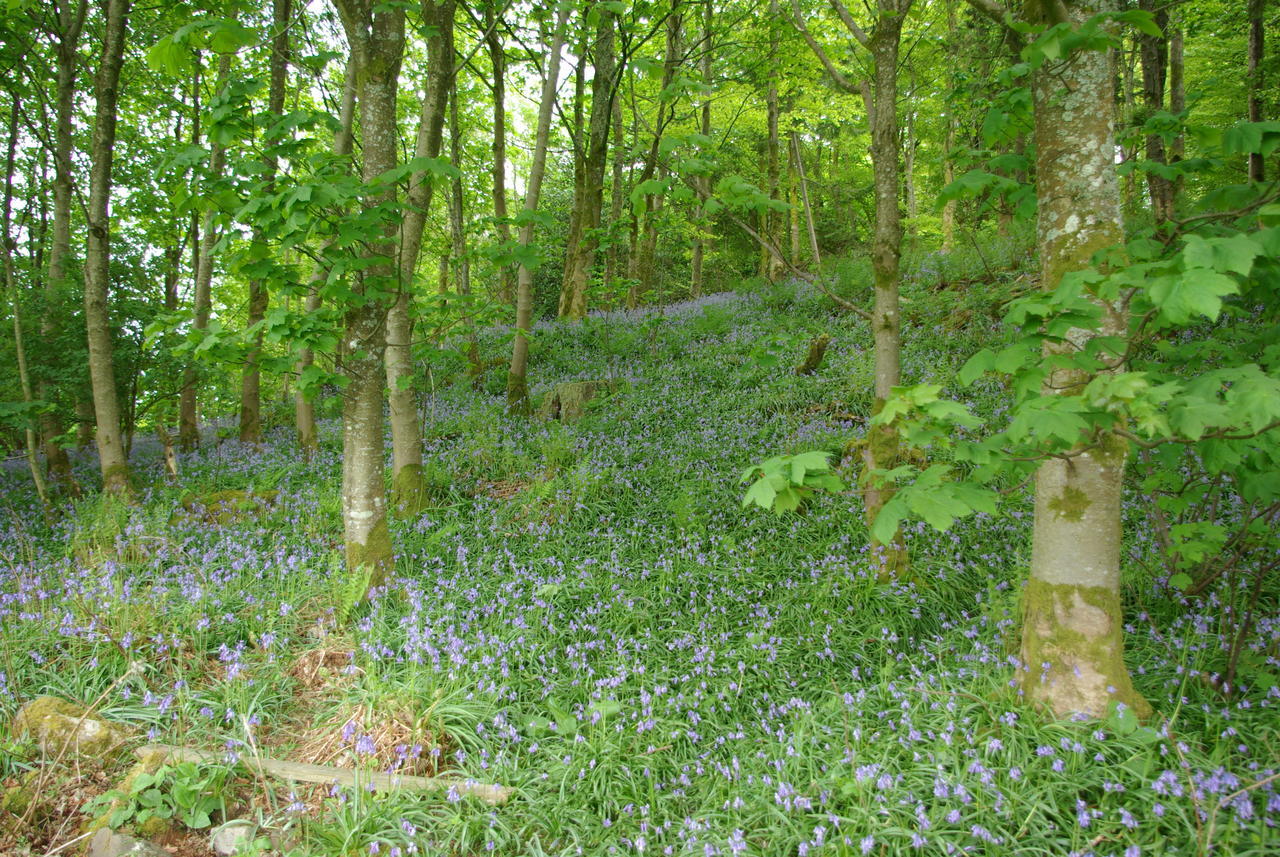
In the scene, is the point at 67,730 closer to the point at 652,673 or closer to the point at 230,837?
the point at 230,837

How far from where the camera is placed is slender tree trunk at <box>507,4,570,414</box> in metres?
8.57

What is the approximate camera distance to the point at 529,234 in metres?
8.66

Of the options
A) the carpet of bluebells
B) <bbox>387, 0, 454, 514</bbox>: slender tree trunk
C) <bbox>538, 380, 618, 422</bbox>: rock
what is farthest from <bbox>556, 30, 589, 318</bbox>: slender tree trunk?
the carpet of bluebells

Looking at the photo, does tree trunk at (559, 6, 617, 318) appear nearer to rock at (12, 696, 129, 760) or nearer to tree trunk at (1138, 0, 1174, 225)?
rock at (12, 696, 129, 760)

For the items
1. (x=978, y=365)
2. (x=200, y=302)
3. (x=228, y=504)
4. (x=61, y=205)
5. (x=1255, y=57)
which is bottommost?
(x=228, y=504)

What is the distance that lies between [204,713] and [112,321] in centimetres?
779

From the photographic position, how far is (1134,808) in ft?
8.02

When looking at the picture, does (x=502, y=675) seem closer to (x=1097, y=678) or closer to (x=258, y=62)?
(x=1097, y=678)

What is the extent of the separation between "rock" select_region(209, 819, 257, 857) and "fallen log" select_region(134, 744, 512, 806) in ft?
0.82

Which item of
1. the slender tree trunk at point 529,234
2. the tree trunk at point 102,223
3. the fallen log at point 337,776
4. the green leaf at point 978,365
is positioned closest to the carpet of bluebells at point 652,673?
the fallen log at point 337,776

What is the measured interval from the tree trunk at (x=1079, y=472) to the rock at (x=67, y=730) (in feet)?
15.2

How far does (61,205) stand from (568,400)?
658cm

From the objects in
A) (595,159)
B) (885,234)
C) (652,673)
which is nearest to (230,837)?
(652,673)

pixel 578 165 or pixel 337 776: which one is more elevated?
pixel 578 165
